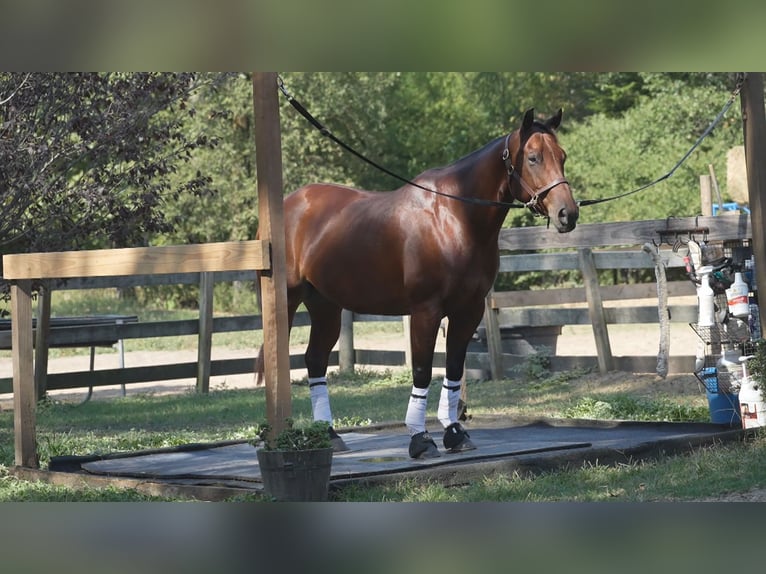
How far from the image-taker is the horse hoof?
23.0ft

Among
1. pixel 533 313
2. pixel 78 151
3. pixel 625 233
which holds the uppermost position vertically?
pixel 78 151

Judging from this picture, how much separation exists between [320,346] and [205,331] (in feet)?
15.6

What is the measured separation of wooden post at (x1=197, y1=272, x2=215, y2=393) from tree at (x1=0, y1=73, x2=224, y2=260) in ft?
8.18

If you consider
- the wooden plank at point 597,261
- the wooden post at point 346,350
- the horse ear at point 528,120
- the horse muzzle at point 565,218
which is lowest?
the wooden post at point 346,350

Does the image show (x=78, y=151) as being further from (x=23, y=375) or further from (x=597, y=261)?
(x=597, y=261)

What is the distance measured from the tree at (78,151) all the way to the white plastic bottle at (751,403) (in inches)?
186

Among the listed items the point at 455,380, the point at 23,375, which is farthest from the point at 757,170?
the point at 23,375

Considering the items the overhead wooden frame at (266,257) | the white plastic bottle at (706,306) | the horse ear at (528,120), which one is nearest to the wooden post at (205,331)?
the overhead wooden frame at (266,257)

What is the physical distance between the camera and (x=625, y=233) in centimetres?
1066

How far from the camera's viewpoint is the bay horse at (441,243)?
684cm

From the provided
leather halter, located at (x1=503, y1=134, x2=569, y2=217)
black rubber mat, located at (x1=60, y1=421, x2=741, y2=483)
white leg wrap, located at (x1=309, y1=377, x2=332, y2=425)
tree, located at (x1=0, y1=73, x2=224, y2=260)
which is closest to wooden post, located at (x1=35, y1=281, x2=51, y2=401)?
tree, located at (x1=0, y1=73, x2=224, y2=260)

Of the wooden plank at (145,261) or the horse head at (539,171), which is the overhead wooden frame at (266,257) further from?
the horse head at (539,171)

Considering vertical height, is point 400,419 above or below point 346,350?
below

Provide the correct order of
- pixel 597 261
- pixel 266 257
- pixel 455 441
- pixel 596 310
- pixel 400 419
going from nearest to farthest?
pixel 266 257
pixel 455 441
pixel 400 419
pixel 596 310
pixel 597 261
